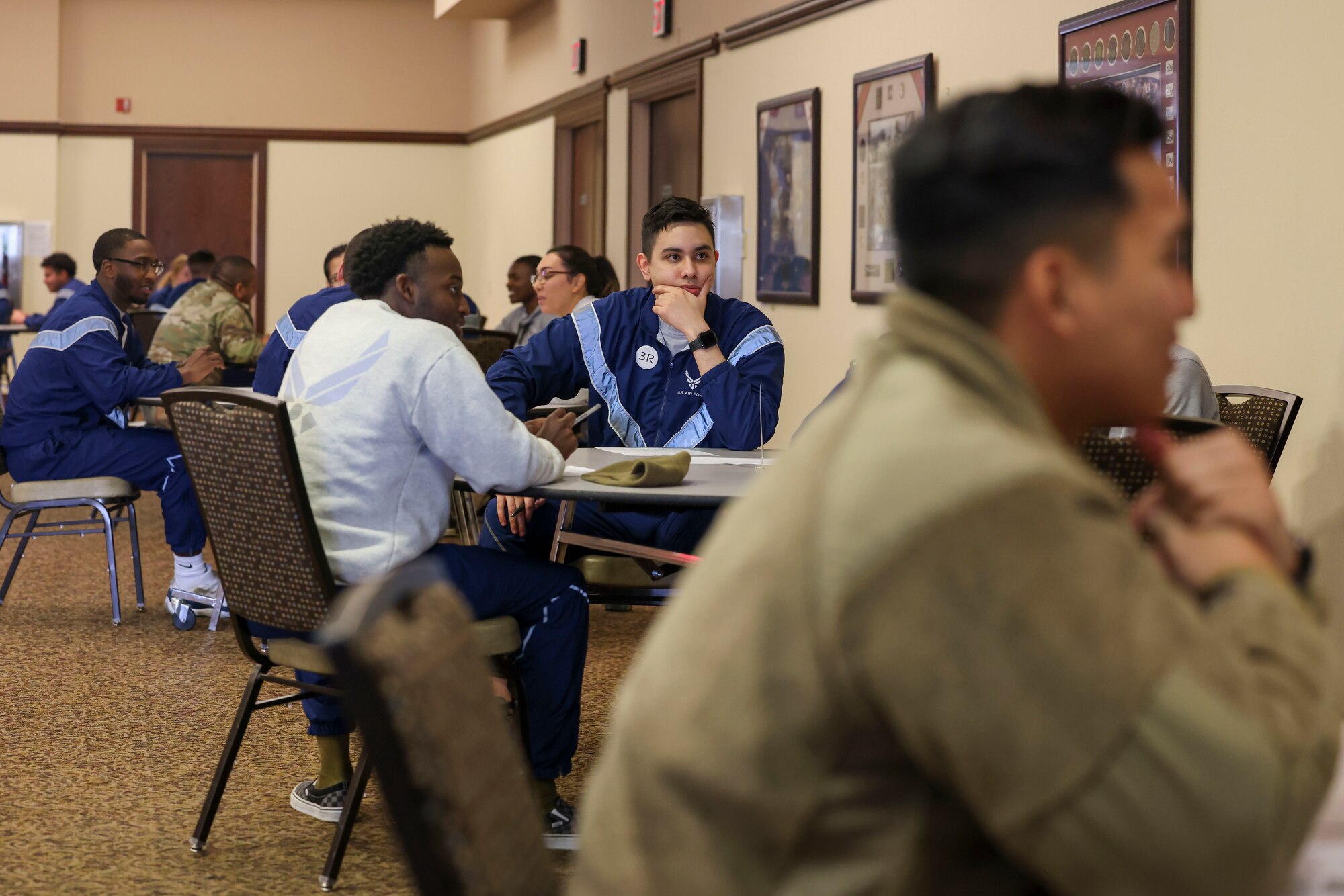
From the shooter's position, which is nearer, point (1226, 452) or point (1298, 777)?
point (1298, 777)

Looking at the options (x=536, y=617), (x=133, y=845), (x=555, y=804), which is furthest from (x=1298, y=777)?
(x=133, y=845)

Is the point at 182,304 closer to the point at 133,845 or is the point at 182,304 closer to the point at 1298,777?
the point at 133,845

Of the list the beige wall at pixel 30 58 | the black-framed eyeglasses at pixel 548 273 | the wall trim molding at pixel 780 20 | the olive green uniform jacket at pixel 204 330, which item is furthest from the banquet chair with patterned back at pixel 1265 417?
the beige wall at pixel 30 58

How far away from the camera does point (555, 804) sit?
2.69 meters

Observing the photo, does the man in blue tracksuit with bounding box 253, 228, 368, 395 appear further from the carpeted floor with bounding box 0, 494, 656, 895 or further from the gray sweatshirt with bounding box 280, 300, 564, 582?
the gray sweatshirt with bounding box 280, 300, 564, 582

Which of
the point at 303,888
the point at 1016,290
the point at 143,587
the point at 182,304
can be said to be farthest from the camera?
the point at 182,304

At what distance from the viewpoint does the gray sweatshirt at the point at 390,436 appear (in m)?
2.37

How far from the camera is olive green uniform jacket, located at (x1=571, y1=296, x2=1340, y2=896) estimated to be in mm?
678

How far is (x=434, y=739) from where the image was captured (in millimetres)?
910

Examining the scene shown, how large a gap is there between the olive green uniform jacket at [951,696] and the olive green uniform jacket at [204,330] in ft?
20.1

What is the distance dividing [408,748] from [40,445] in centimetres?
416

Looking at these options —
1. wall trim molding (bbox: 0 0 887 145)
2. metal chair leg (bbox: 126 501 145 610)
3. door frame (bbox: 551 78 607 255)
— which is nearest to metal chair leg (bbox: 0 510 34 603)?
metal chair leg (bbox: 126 501 145 610)

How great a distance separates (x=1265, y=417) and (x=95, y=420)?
11.7 ft

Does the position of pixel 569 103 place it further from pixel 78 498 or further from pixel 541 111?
pixel 78 498
